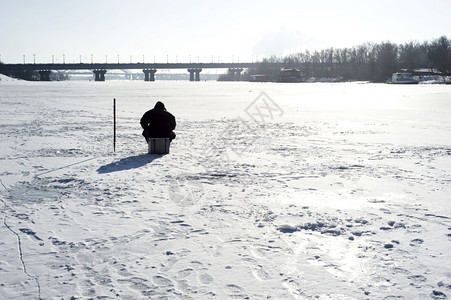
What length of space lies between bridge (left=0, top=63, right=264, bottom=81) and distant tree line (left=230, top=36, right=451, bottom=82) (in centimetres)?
1554

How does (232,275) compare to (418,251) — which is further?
(418,251)

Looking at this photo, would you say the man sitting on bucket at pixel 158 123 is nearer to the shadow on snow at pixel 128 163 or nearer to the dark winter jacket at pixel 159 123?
the dark winter jacket at pixel 159 123

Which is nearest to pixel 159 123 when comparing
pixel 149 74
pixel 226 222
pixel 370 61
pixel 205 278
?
pixel 226 222

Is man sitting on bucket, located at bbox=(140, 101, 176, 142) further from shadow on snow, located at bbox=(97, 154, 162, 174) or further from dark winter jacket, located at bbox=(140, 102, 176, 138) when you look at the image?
shadow on snow, located at bbox=(97, 154, 162, 174)

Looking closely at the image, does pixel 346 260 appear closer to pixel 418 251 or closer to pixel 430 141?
pixel 418 251

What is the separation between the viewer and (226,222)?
20.1 ft

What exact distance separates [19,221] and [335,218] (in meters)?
4.32

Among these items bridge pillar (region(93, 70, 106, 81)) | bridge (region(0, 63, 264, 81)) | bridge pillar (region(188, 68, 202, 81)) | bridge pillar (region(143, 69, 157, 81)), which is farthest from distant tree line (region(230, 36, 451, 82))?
bridge pillar (region(93, 70, 106, 81))

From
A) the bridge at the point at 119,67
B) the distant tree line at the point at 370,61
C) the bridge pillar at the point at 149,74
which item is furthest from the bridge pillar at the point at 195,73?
the distant tree line at the point at 370,61

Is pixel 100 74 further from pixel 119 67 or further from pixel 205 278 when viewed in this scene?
pixel 205 278

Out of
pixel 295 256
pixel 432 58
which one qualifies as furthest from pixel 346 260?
pixel 432 58

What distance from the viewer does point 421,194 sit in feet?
24.6

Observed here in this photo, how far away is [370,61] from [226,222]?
138 m

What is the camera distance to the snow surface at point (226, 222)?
432cm
